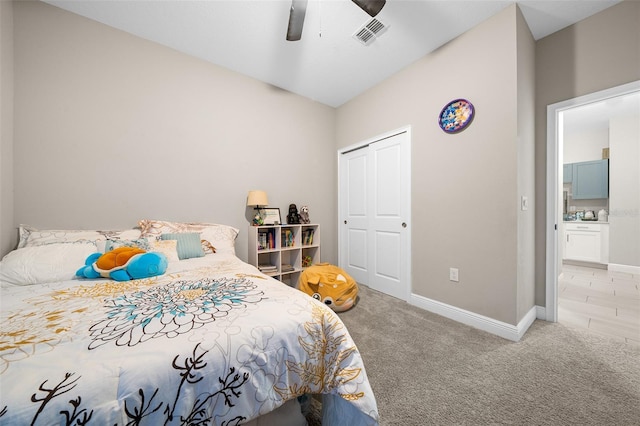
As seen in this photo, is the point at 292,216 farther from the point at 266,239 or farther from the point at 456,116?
the point at 456,116

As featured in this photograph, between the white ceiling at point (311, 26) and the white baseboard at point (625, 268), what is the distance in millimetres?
4155

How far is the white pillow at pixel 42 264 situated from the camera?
132 cm

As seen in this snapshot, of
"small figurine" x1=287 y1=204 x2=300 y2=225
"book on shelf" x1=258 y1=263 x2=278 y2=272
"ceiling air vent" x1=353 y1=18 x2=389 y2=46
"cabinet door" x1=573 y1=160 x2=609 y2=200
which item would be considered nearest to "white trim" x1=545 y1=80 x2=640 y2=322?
"ceiling air vent" x1=353 y1=18 x2=389 y2=46

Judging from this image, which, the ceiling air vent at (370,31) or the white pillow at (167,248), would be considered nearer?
the white pillow at (167,248)

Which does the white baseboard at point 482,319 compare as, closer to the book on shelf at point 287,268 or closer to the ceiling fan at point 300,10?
the book on shelf at point 287,268

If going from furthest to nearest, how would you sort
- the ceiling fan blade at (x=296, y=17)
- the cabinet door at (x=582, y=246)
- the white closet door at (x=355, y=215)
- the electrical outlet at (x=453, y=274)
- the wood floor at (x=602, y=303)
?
the cabinet door at (x=582, y=246) < the white closet door at (x=355, y=215) < the electrical outlet at (x=453, y=274) < the wood floor at (x=602, y=303) < the ceiling fan blade at (x=296, y=17)

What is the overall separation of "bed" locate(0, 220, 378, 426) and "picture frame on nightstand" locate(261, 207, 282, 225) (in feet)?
5.20

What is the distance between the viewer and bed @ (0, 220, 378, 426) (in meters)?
0.55

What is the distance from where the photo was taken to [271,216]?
2959 mm

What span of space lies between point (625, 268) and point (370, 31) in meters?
5.48

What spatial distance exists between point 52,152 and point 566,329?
4.63 metres

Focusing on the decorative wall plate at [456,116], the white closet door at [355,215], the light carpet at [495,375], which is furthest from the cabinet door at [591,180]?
the white closet door at [355,215]

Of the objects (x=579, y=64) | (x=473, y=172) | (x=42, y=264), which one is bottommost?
(x=42, y=264)

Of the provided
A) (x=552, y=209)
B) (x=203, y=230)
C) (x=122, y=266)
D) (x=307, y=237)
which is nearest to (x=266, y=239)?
(x=307, y=237)
